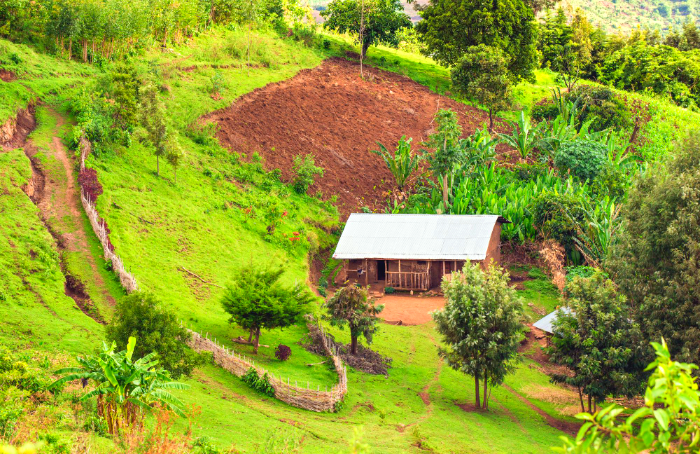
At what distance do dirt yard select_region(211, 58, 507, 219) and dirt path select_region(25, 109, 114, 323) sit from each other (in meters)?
13.0

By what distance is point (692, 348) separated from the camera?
21719 millimetres

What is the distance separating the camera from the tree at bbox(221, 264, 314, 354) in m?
24.9

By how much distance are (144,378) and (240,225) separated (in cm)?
2237

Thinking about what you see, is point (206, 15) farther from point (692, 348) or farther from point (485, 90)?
point (692, 348)

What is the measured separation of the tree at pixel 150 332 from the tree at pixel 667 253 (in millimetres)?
15245

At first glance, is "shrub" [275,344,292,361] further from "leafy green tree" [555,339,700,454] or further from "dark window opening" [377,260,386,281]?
"leafy green tree" [555,339,700,454]

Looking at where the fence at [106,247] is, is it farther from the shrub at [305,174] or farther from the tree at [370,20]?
the tree at [370,20]

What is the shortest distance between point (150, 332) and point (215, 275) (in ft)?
41.5

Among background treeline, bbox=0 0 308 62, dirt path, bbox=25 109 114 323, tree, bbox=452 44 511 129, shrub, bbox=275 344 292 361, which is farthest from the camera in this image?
tree, bbox=452 44 511 129

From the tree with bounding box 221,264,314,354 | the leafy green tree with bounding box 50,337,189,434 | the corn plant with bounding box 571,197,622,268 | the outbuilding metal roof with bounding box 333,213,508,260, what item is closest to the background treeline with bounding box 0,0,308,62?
the outbuilding metal roof with bounding box 333,213,508,260

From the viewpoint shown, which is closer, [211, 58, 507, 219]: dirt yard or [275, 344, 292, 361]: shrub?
[275, 344, 292, 361]: shrub

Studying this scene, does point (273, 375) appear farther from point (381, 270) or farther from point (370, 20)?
Result: point (370, 20)

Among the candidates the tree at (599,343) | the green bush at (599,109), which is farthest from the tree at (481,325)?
the green bush at (599,109)

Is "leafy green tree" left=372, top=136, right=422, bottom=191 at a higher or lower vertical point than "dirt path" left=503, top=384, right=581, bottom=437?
higher
